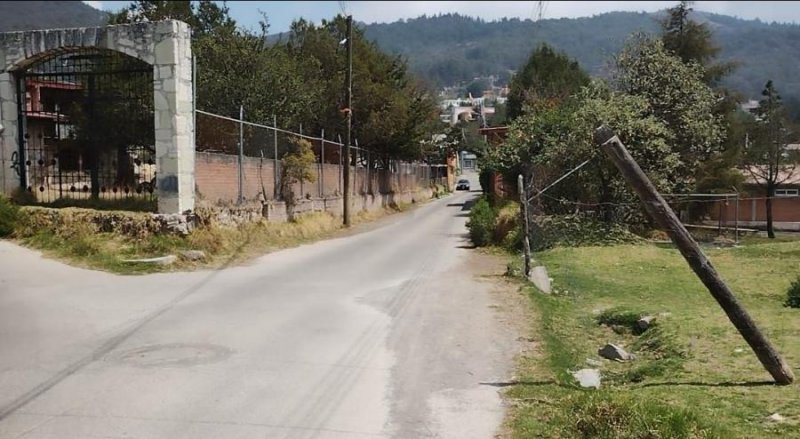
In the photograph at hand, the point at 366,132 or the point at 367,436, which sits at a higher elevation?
the point at 366,132

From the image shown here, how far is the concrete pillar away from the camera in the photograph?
15.7 meters

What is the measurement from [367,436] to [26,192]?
15685 millimetres

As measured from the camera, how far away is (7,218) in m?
16.2

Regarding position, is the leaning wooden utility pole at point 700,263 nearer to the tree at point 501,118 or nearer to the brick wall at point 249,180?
the brick wall at point 249,180

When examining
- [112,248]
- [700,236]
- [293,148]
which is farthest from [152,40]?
[700,236]

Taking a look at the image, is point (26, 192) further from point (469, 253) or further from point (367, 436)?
point (367, 436)

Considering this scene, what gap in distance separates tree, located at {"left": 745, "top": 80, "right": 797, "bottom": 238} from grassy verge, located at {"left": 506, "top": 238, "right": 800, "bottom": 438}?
2789 centimetres

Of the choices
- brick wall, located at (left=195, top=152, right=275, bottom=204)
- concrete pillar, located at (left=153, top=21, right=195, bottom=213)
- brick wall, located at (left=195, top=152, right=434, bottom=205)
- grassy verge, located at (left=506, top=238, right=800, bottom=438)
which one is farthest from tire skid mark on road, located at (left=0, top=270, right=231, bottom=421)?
brick wall, located at (left=195, top=152, right=434, bottom=205)

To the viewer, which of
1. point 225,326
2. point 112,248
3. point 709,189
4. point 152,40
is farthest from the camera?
point 709,189

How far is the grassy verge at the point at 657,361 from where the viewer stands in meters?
5.36

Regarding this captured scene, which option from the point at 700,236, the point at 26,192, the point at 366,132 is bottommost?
the point at 700,236

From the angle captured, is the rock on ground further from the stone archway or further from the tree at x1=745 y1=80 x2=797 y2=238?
the tree at x1=745 y1=80 x2=797 y2=238

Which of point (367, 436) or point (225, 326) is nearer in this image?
point (367, 436)

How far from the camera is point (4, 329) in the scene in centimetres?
859
